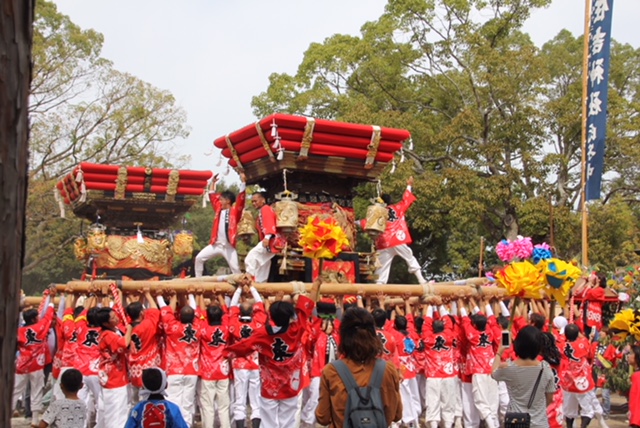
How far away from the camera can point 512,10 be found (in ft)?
76.9

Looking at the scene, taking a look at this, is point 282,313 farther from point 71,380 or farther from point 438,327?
point 438,327

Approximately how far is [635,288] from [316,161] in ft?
17.7

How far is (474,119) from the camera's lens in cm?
2152

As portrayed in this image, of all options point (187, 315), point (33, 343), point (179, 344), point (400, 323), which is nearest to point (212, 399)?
point (179, 344)

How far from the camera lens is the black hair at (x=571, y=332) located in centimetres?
938

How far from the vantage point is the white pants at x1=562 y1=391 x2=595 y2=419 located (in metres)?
9.77

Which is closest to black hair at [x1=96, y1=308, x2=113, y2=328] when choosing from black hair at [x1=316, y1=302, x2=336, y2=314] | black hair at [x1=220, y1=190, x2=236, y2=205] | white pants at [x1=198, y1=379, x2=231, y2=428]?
white pants at [x1=198, y1=379, x2=231, y2=428]

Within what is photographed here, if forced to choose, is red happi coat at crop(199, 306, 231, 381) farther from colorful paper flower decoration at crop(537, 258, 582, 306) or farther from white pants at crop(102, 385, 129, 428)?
colorful paper flower decoration at crop(537, 258, 582, 306)

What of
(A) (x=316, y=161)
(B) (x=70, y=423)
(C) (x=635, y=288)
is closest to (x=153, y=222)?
(A) (x=316, y=161)

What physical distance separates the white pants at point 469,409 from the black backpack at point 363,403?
5.98 meters

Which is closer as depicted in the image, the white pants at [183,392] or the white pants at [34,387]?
the white pants at [183,392]

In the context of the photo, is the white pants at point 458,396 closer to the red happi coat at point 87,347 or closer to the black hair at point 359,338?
the red happi coat at point 87,347

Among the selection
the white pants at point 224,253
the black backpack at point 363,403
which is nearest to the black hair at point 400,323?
the white pants at point 224,253

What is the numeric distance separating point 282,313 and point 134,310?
262 centimetres
